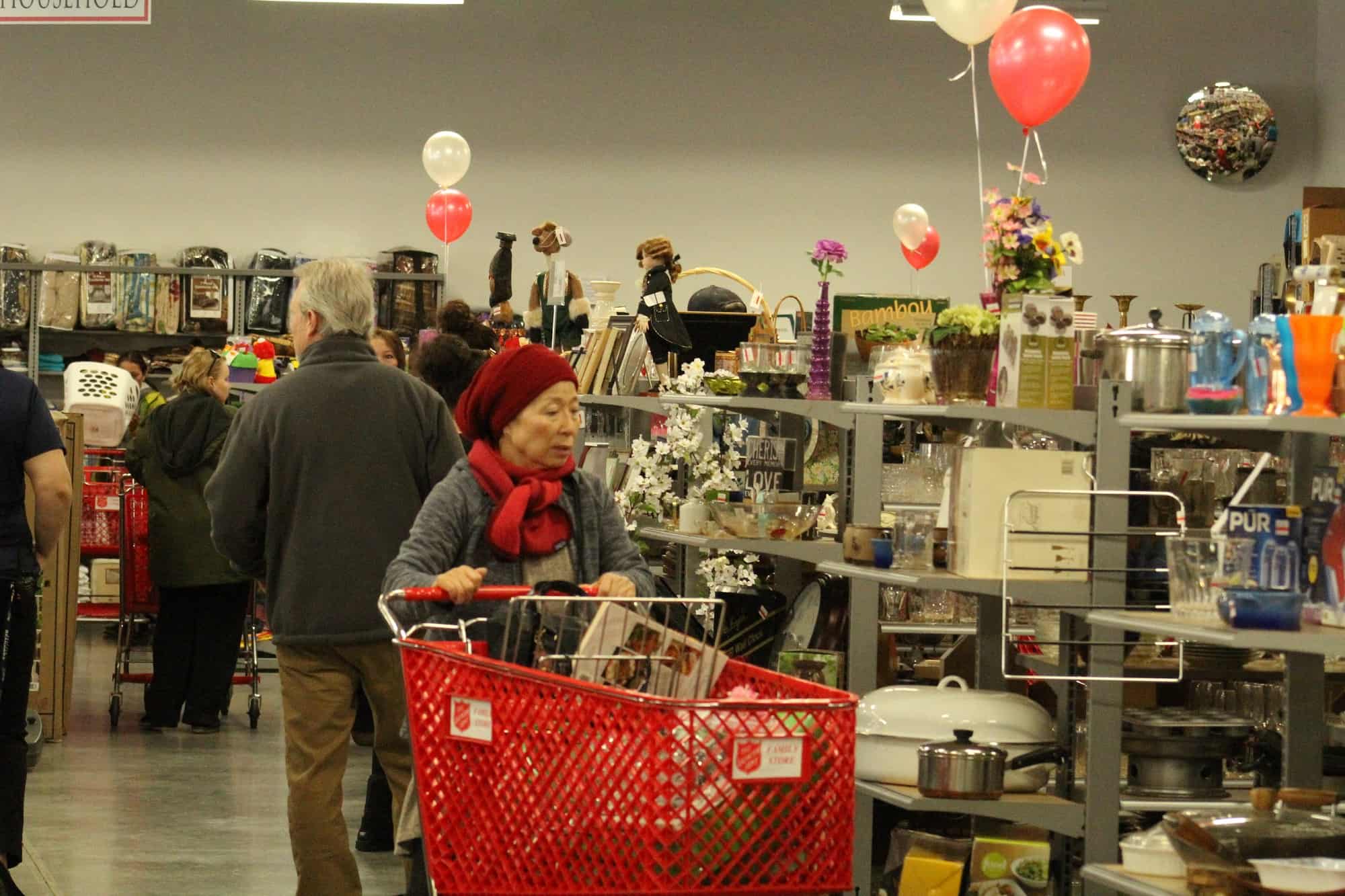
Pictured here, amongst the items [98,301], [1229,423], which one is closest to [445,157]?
[98,301]

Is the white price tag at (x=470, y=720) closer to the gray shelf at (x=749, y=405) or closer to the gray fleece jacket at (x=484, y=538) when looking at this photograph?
the gray fleece jacket at (x=484, y=538)

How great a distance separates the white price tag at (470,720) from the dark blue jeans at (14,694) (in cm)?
244

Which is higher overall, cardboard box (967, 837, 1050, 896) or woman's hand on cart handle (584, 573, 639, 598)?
woman's hand on cart handle (584, 573, 639, 598)

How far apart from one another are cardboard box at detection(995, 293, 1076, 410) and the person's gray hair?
5.02 feet

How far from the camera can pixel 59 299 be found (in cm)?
1181

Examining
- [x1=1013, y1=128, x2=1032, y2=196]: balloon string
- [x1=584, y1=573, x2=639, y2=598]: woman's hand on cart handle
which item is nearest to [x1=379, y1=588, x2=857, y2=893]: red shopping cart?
[x1=584, y1=573, x2=639, y2=598]: woman's hand on cart handle

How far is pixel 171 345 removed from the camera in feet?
40.3

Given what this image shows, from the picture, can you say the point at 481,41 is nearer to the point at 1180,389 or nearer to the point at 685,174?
the point at 685,174

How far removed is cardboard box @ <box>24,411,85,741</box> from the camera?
6.83 m

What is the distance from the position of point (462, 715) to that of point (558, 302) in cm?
458

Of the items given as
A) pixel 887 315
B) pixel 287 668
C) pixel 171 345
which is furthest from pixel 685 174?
pixel 287 668

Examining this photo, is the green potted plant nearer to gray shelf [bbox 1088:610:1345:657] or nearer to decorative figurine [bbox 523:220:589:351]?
gray shelf [bbox 1088:610:1345:657]

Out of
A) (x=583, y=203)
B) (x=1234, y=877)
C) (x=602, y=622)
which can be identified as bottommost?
(x=1234, y=877)

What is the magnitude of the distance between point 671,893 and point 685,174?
11.2 m
